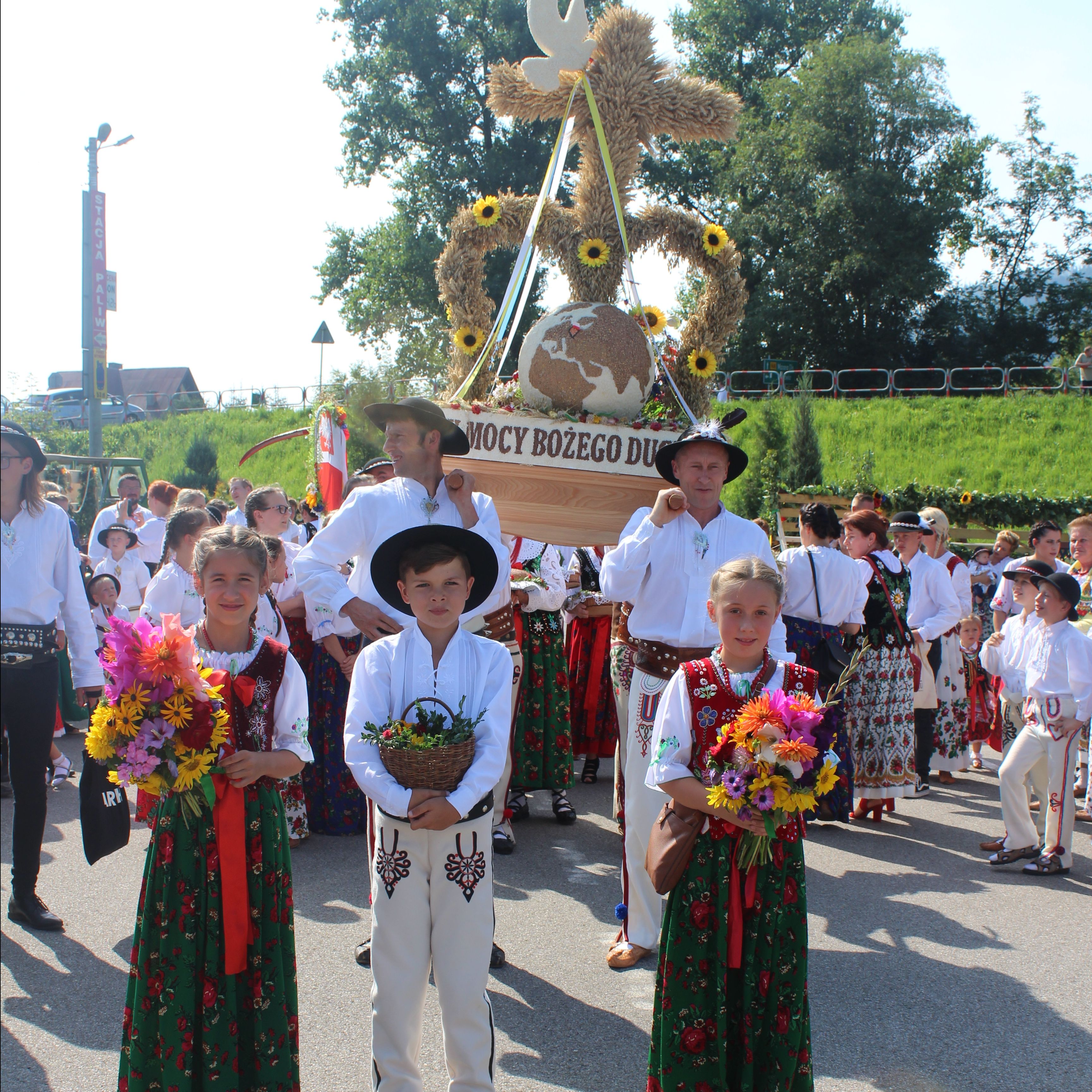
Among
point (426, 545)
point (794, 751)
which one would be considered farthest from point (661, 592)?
point (794, 751)

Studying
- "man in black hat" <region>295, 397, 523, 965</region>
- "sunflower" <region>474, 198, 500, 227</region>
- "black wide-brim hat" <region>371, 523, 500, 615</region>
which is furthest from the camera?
"sunflower" <region>474, 198, 500, 227</region>

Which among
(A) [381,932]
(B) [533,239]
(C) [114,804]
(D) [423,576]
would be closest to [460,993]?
(A) [381,932]

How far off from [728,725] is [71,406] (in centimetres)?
190

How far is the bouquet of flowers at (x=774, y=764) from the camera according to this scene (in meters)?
2.53

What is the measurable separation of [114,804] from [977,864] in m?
4.51

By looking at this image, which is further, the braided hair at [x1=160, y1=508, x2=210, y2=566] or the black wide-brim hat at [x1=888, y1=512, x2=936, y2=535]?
the black wide-brim hat at [x1=888, y1=512, x2=936, y2=535]

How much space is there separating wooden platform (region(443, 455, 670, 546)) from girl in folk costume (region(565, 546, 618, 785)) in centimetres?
278

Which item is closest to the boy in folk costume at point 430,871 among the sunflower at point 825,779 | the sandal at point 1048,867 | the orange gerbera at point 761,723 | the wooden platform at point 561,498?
the orange gerbera at point 761,723

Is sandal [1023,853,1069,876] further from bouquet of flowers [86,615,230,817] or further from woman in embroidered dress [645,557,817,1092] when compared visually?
bouquet of flowers [86,615,230,817]

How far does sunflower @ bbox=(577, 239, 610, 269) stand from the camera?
4.86 meters

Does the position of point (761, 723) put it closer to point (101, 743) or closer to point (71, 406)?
point (101, 743)

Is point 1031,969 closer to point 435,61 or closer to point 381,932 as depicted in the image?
point 381,932

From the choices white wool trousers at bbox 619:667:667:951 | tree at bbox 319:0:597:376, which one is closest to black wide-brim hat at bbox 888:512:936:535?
white wool trousers at bbox 619:667:667:951

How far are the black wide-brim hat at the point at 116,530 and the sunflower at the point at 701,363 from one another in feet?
18.7
